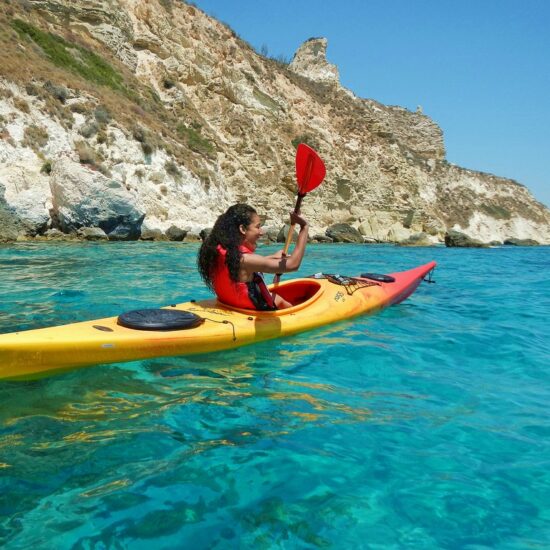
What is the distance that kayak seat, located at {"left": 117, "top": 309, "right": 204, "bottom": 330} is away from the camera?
152 inches

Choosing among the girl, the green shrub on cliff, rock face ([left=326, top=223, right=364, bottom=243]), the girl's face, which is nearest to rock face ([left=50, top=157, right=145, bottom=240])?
the green shrub on cliff

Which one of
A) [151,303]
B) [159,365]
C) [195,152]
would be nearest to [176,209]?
[195,152]

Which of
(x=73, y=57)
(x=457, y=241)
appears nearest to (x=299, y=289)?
(x=73, y=57)

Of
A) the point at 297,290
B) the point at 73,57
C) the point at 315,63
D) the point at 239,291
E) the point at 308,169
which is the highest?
the point at 315,63

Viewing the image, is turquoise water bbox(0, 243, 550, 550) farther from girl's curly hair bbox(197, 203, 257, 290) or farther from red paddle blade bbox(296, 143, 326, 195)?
red paddle blade bbox(296, 143, 326, 195)

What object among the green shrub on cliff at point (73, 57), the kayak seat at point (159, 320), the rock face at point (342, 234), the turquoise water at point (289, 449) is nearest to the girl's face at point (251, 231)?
the kayak seat at point (159, 320)

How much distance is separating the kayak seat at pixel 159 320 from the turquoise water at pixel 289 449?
0.26 meters

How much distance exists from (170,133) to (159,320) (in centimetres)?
1983

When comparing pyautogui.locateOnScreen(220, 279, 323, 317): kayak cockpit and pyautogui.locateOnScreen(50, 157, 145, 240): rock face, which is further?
pyautogui.locateOnScreen(50, 157, 145, 240): rock face

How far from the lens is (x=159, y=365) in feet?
12.5

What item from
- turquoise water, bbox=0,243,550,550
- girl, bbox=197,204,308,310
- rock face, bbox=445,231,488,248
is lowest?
turquoise water, bbox=0,243,550,550

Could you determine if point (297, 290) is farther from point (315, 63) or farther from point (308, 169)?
point (315, 63)

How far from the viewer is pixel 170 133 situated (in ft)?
73.7

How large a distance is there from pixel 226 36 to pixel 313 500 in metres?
32.3
